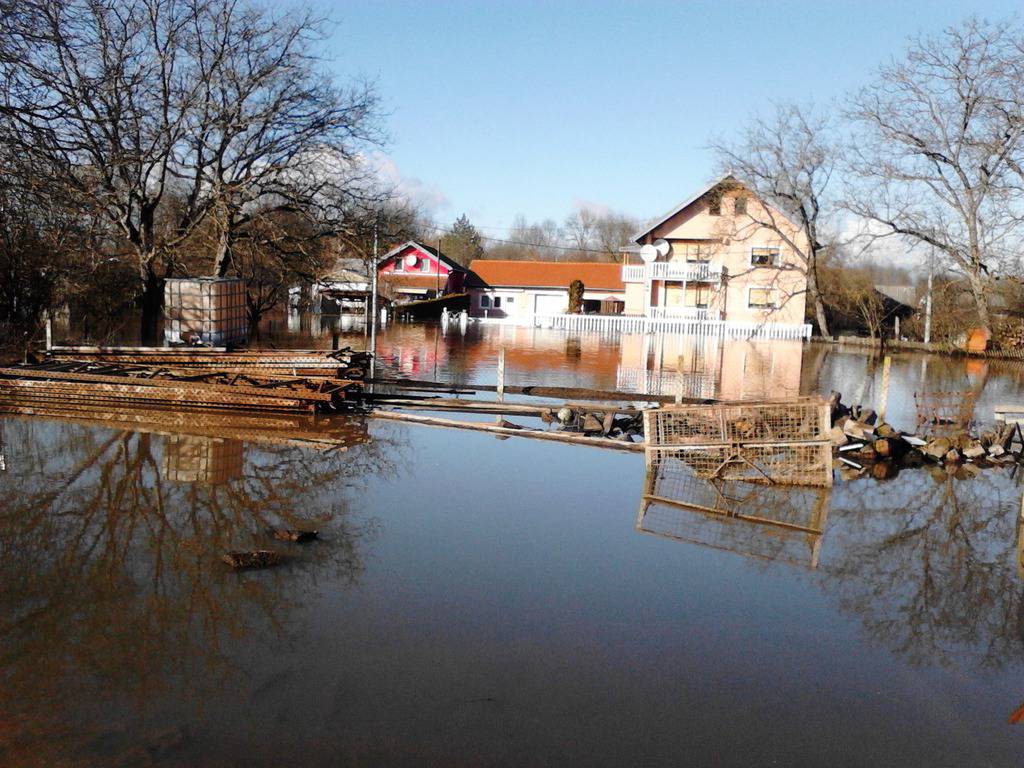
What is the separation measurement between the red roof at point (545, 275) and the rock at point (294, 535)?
184ft

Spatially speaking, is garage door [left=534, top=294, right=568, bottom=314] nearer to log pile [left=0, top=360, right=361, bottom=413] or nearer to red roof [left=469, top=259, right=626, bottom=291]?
red roof [left=469, top=259, right=626, bottom=291]

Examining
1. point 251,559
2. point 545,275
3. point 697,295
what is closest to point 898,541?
point 251,559

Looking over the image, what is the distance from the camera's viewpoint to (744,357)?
34.0 m

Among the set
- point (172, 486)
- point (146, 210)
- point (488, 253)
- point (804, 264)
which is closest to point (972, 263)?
point (804, 264)

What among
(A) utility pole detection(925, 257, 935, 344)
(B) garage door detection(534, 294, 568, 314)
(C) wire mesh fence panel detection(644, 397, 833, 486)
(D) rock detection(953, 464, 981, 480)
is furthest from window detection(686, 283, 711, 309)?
(C) wire mesh fence panel detection(644, 397, 833, 486)

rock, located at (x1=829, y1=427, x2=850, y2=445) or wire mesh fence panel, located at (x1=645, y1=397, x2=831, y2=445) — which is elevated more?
wire mesh fence panel, located at (x1=645, y1=397, x2=831, y2=445)

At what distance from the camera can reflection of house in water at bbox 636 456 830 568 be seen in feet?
31.6

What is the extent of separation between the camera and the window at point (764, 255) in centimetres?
4959

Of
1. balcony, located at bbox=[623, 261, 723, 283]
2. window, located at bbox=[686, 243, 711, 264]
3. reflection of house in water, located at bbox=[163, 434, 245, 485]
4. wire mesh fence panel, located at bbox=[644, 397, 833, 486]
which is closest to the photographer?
reflection of house in water, located at bbox=[163, 434, 245, 485]

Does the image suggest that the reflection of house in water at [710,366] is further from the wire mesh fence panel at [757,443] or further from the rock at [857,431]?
the wire mesh fence panel at [757,443]

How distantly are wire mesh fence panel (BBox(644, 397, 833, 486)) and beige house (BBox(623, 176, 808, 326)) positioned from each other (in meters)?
35.4

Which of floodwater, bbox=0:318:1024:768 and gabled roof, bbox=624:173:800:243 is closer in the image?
floodwater, bbox=0:318:1024:768

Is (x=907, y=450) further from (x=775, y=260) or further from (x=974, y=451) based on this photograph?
(x=775, y=260)

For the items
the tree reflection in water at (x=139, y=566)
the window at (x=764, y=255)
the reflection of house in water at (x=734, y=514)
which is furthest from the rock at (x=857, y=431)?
the window at (x=764, y=255)
